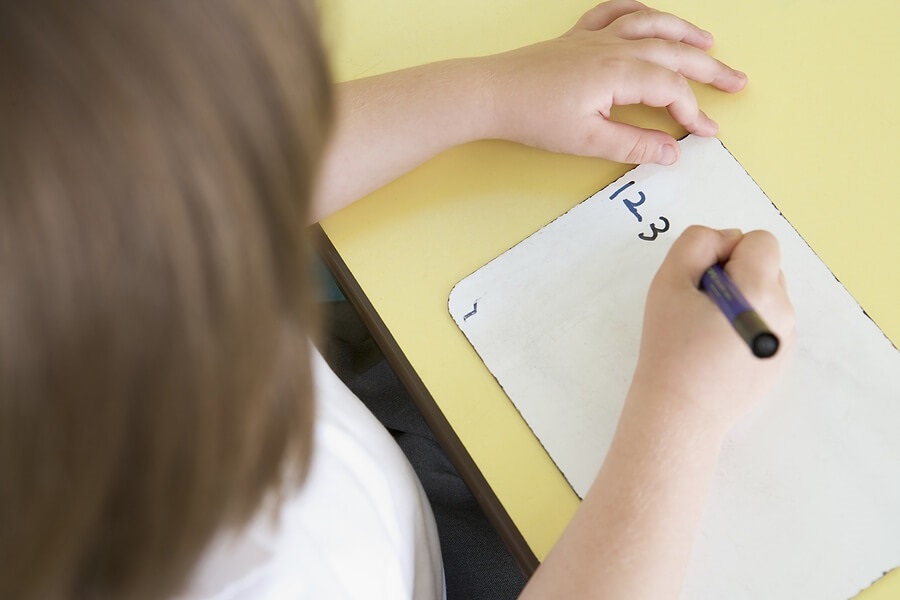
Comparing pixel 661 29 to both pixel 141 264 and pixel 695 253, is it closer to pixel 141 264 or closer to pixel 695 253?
pixel 695 253

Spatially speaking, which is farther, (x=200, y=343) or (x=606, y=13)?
(x=606, y=13)

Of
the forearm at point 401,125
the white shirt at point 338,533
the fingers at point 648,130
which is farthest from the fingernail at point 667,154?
the white shirt at point 338,533

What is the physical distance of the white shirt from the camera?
442 millimetres

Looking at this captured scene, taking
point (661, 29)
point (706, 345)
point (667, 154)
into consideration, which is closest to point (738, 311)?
point (706, 345)

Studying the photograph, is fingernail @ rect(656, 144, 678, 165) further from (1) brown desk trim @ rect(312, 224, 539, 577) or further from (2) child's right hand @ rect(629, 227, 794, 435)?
(1) brown desk trim @ rect(312, 224, 539, 577)

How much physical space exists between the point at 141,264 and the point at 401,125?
1.12 feet

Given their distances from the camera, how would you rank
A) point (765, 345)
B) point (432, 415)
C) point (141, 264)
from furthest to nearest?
1. point (432, 415)
2. point (765, 345)
3. point (141, 264)

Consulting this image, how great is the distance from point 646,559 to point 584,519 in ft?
0.13

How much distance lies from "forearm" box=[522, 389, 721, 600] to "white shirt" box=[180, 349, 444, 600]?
10 centimetres

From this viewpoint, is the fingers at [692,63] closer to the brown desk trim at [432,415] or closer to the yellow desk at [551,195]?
the yellow desk at [551,195]

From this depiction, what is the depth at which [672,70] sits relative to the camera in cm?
56

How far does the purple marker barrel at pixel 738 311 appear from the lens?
0.41 meters

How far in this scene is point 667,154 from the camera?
54 centimetres

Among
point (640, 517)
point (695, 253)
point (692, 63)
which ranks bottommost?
point (640, 517)
